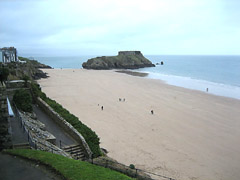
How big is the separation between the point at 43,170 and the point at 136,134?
44.9 feet

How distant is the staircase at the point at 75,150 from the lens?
44.6ft

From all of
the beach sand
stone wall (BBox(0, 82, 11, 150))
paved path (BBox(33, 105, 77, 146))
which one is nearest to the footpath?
stone wall (BBox(0, 82, 11, 150))

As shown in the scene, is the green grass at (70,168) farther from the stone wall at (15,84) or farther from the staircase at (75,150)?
the stone wall at (15,84)

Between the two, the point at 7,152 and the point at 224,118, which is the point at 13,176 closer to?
the point at 7,152

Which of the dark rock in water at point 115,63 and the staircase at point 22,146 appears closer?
the staircase at point 22,146

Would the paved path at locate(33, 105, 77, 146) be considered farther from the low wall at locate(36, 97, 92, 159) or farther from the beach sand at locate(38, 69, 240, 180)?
the beach sand at locate(38, 69, 240, 180)

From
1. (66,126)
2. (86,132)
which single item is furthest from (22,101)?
(86,132)

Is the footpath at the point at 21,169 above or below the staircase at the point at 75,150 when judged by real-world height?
above

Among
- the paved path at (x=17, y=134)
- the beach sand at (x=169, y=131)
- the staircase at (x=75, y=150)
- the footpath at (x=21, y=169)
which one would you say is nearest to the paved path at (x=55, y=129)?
the staircase at (x=75, y=150)

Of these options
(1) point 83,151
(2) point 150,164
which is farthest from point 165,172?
(1) point 83,151

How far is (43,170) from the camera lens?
8102 mm

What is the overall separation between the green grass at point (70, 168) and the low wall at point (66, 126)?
5.04 metres

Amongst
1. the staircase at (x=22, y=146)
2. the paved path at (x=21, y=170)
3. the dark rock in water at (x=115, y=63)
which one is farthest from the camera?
the dark rock in water at (x=115, y=63)

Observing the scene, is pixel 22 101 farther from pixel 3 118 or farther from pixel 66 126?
pixel 3 118
